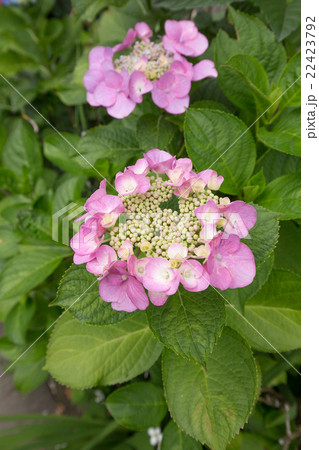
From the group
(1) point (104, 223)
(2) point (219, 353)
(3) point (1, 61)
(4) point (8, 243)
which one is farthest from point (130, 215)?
(3) point (1, 61)

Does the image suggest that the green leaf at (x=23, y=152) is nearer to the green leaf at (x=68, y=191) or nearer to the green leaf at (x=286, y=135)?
the green leaf at (x=68, y=191)

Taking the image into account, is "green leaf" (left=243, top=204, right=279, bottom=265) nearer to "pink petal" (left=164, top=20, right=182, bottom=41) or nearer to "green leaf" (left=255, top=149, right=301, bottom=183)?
"green leaf" (left=255, top=149, right=301, bottom=183)

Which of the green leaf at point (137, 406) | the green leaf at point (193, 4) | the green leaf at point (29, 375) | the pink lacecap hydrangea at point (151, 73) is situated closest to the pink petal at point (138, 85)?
the pink lacecap hydrangea at point (151, 73)

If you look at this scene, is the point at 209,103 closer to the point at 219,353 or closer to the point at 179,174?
the point at 179,174

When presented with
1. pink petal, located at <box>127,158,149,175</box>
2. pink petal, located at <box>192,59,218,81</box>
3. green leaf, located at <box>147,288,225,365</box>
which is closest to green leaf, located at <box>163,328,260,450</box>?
green leaf, located at <box>147,288,225,365</box>

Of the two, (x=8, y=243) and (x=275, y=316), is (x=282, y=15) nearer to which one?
(x=275, y=316)

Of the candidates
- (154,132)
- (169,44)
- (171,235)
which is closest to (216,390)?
(171,235)
